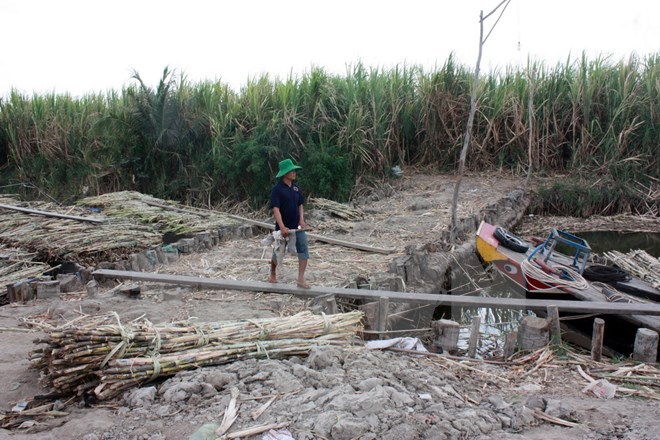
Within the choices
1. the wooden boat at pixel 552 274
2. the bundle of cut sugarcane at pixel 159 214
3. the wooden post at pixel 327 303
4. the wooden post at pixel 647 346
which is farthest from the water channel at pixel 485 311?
the bundle of cut sugarcane at pixel 159 214

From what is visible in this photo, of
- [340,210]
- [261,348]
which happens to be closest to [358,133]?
[340,210]

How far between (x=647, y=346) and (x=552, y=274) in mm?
1577

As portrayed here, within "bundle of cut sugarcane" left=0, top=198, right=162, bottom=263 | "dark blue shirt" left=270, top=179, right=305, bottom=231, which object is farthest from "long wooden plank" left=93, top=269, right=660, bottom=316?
"bundle of cut sugarcane" left=0, top=198, right=162, bottom=263

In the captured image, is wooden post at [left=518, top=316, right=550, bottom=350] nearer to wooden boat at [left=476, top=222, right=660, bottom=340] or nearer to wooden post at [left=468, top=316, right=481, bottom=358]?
wooden post at [left=468, top=316, right=481, bottom=358]

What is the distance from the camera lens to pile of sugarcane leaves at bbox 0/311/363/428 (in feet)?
11.4

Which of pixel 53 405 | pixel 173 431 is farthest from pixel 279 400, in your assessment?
pixel 53 405

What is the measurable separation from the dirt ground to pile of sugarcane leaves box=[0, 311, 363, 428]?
3.5 inches

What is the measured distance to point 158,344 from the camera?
3.73 meters

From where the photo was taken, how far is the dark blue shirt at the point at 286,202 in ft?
17.6

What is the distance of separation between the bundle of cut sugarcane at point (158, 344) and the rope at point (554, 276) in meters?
2.93

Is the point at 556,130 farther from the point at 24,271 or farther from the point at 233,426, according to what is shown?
the point at 233,426

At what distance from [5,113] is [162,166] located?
481 centimetres

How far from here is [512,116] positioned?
12.8m

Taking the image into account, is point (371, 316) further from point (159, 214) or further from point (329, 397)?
point (159, 214)
